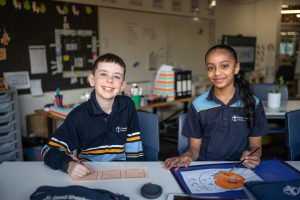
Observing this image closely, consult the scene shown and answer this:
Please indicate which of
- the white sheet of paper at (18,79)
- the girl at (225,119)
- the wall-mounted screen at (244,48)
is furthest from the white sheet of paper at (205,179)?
the wall-mounted screen at (244,48)

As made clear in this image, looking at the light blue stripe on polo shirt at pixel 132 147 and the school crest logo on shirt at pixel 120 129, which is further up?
the school crest logo on shirt at pixel 120 129

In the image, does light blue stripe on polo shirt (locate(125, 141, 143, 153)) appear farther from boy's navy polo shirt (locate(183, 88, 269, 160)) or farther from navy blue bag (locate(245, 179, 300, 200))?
navy blue bag (locate(245, 179, 300, 200))

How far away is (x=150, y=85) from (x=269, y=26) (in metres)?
3.42

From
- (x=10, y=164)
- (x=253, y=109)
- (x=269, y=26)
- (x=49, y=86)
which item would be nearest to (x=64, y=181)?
(x=10, y=164)

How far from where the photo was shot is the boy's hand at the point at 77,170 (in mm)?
1091

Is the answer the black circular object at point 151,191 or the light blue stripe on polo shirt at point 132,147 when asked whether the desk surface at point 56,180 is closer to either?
the black circular object at point 151,191

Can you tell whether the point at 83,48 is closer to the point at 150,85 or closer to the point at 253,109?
the point at 150,85

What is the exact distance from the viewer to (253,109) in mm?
1579

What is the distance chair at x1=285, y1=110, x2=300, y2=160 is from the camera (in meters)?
1.65

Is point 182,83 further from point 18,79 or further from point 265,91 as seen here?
point 18,79

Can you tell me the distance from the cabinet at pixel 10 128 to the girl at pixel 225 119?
1.79 metres

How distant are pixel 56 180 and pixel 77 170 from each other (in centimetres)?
9

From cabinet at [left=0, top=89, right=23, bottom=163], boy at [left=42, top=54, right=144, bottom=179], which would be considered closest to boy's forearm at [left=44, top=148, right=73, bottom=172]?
boy at [left=42, top=54, right=144, bottom=179]

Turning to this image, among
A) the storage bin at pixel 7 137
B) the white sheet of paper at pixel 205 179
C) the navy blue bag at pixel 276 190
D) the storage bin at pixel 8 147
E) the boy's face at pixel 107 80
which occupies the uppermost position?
the boy's face at pixel 107 80
